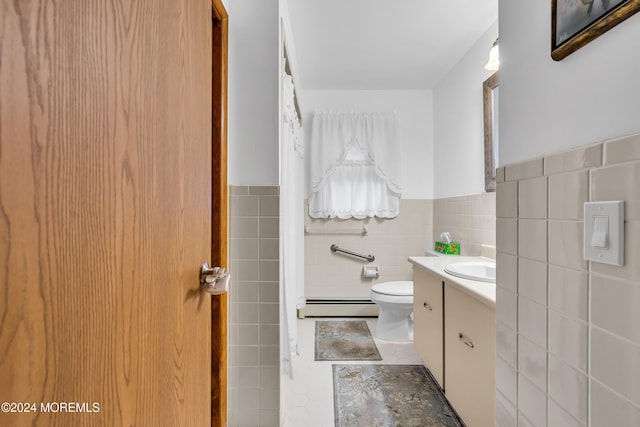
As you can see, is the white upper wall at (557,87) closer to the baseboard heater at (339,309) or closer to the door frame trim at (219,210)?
the door frame trim at (219,210)

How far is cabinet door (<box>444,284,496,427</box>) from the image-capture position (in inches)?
49.9

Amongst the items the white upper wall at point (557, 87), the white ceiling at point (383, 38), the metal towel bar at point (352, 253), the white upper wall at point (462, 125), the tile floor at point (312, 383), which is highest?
the white ceiling at point (383, 38)

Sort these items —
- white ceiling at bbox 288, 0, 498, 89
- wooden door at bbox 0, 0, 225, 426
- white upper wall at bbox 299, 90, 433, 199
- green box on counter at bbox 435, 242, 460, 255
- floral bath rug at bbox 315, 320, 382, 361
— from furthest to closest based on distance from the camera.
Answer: white upper wall at bbox 299, 90, 433, 199, green box on counter at bbox 435, 242, 460, 255, floral bath rug at bbox 315, 320, 382, 361, white ceiling at bbox 288, 0, 498, 89, wooden door at bbox 0, 0, 225, 426

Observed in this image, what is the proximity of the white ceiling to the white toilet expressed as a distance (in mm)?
1940

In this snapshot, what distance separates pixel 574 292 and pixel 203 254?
0.90 m

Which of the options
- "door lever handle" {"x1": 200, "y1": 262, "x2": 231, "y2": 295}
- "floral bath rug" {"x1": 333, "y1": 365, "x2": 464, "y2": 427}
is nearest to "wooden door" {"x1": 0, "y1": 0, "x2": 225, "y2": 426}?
"door lever handle" {"x1": 200, "y1": 262, "x2": 231, "y2": 295}

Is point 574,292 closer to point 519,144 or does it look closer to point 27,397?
point 519,144

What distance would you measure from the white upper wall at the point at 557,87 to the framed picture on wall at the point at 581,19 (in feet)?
0.05

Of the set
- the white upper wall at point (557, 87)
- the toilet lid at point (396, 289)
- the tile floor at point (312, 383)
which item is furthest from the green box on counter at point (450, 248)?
the white upper wall at point (557, 87)

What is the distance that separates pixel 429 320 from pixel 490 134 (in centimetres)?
135

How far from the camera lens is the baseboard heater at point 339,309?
322cm

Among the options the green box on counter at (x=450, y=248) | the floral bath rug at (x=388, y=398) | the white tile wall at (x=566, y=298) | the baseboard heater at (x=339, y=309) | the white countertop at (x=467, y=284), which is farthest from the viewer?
the baseboard heater at (x=339, y=309)

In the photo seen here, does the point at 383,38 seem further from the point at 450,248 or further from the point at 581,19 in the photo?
the point at 581,19

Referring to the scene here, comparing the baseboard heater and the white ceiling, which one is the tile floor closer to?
the baseboard heater
